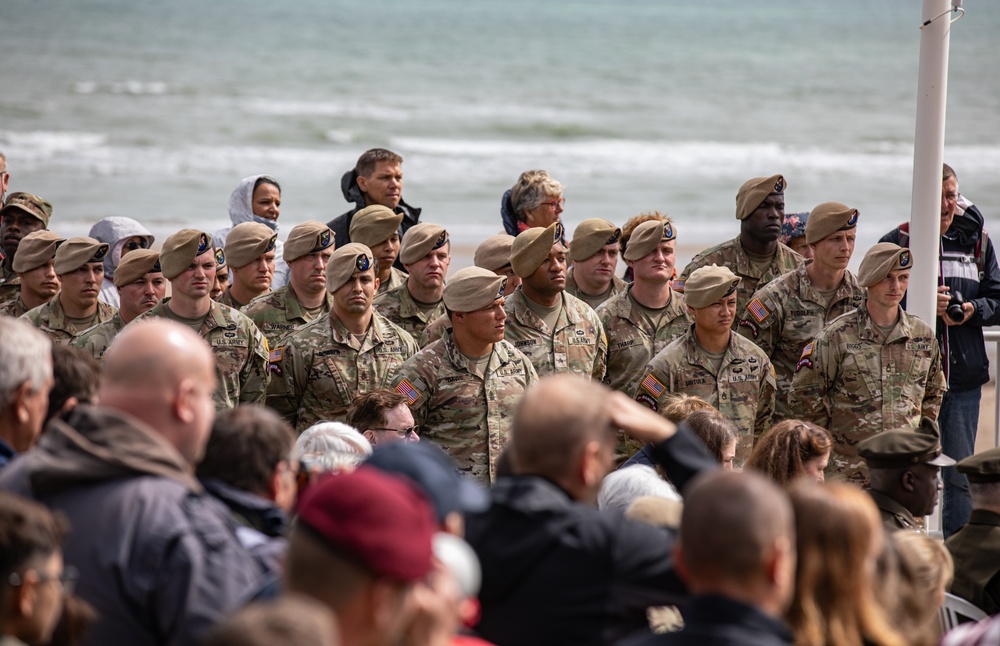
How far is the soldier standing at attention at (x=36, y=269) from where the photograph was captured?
8.23 metres

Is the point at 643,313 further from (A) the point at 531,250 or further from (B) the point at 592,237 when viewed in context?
(A) the point at 531,250

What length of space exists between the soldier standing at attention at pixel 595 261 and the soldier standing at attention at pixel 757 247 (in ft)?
2.10

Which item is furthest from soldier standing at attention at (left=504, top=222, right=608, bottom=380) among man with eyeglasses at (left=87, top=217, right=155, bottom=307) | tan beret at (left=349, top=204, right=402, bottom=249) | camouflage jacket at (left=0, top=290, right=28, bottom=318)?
camouflage jacket at (left=0, top=290, right=28, bottom=318)

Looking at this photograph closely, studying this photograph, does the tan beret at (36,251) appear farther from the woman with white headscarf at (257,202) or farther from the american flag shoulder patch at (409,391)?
the american flag shoulder patch at (409,391)

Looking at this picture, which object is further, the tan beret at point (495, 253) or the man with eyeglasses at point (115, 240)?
the man with eyeglasses at point (115, 240)

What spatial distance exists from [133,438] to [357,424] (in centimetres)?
269

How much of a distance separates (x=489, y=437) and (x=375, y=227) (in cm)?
233

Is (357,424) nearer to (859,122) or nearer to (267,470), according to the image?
(267,470)

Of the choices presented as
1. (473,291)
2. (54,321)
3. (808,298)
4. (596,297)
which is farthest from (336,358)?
(808,298)

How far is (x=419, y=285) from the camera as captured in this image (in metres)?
8.40

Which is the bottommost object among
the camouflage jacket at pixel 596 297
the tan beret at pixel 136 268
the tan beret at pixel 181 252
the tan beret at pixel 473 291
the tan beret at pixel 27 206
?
the camouflage jacket at pixel 596 297

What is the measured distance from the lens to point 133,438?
3229 mm

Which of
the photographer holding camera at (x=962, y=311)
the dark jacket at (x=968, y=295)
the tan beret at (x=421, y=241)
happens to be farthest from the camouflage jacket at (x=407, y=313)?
the dark jacket at (x=968, y=295)

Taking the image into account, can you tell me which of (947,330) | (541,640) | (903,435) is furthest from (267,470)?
(947,330)
